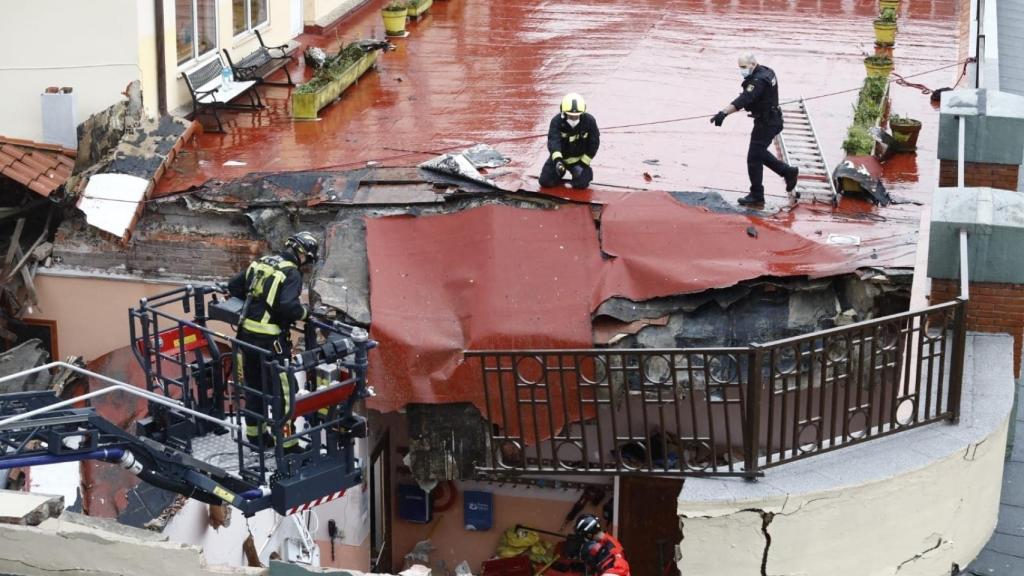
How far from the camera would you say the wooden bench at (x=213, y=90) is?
1636 centimetres

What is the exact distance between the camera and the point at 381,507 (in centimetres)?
1566

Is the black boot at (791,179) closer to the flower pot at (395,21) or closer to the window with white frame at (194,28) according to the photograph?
the window with white frame at (194,28)

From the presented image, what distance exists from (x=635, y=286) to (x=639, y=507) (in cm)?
342

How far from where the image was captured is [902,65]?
66.5 ft

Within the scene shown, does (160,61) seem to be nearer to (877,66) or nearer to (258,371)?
(258,371)

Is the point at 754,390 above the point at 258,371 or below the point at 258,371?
above

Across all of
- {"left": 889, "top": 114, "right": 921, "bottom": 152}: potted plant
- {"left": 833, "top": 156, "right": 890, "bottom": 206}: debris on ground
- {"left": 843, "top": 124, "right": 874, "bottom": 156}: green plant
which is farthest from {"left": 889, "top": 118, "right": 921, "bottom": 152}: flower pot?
{"left": 833, "top": 156, "right": 890, "bottom": 206}: debris on ground

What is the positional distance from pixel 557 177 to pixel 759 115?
6.80 ft

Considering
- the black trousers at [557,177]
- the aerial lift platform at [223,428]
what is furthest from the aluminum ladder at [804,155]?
the aerial lift platform at [223,428]

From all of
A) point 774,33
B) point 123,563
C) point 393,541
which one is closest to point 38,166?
point 393,541

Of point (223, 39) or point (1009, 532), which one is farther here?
point (223, 39)

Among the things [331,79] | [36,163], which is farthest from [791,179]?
[36,163]

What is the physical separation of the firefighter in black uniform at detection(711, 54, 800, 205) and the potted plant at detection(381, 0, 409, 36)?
8773 mm

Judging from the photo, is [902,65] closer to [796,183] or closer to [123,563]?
[796,183]
